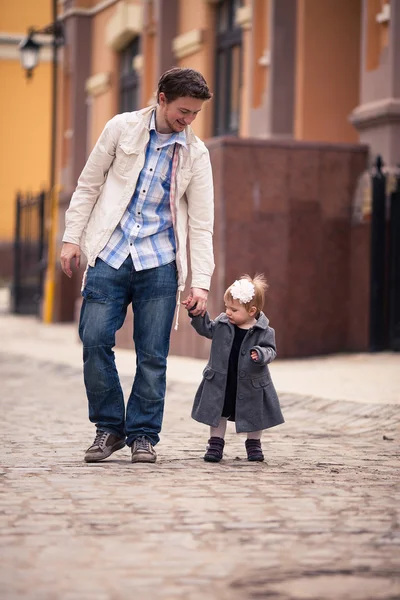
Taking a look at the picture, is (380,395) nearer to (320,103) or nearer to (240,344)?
(240,344)

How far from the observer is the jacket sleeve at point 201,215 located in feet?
21.6

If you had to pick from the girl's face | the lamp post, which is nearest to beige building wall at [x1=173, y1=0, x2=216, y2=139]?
the lamp post

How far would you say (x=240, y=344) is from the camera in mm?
6684

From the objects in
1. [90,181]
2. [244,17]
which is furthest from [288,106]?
[90,181]

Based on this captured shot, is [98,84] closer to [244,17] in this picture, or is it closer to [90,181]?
[244,17]

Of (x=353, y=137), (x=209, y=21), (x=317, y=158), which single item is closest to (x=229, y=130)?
(x=209, y=21)

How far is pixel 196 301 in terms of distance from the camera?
21.0ft

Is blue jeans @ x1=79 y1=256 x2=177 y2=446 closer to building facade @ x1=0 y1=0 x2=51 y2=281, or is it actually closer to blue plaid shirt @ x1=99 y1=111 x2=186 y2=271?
blue plaid shirt @ x1=99 y1=111 x2=186 y2=271

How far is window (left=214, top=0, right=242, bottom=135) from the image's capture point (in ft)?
55.2

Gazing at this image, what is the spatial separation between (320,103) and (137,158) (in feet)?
27.5

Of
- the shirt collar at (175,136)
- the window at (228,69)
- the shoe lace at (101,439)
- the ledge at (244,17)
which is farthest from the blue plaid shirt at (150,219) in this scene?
the window at (228,69)

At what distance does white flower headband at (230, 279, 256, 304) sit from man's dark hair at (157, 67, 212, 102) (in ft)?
3.06

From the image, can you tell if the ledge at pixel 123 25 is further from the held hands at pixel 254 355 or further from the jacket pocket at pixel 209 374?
the held hands at pixel 254 355

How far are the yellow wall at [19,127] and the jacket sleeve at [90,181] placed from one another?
32.1 meters
